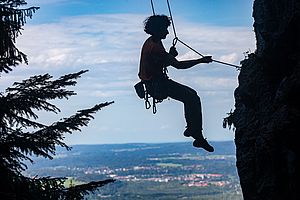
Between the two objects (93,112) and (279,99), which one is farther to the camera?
(93,112)

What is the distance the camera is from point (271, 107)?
10.0m

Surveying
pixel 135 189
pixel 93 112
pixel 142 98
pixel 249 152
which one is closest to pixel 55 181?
pixel 93 112

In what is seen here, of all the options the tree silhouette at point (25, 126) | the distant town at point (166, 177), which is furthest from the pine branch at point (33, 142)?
the distant town at point (166, 177)

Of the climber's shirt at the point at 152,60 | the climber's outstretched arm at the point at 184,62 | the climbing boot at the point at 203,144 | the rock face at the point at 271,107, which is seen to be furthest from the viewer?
the climbing boot at the point at 203,144

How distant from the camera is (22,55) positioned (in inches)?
439

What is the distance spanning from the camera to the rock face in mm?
9234

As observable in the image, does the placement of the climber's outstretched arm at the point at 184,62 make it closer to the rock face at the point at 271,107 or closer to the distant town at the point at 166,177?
the rock face at the point at 271,107

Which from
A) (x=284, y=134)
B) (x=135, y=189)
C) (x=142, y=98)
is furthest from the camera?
(x=135, y=189)

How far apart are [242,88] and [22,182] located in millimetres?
4237

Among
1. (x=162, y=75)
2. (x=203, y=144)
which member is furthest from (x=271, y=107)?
(x=162, y=75)

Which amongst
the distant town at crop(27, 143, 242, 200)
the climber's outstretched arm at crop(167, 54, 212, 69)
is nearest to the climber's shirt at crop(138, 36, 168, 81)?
the climber's outstretched arm at crop(167, 54, 212, 69)

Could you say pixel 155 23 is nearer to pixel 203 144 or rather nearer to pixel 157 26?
pixel 157 26

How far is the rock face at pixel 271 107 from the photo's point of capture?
30.3ft

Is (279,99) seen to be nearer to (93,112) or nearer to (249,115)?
(249,115)
